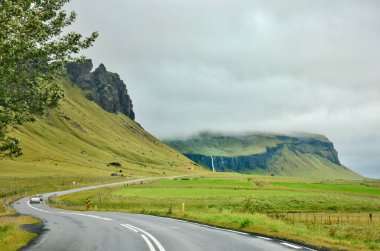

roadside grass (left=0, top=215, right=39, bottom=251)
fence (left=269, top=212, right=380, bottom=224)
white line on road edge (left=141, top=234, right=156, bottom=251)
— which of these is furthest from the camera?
fence (left=269, top=212, right=380, bottom=224)

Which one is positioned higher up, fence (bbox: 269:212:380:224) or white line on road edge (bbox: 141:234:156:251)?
white line on road edge (bbox: 141:234:156:251)

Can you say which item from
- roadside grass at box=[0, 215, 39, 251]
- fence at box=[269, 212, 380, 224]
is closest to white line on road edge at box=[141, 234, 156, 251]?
roadside grass at box=[0, 215, 39, 251]

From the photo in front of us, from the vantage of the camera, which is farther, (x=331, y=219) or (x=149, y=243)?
(x=331, y=219)

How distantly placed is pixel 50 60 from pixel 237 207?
47599 millimetres

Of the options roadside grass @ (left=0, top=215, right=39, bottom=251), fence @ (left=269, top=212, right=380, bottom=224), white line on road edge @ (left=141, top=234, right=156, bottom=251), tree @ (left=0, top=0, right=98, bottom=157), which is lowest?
fence @ (left=269, top=212, right=380, bottom=224)

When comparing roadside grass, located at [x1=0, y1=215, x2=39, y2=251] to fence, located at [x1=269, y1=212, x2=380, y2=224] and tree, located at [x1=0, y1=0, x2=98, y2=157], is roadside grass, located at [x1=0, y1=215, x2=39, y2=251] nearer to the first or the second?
tree, located at [x1=0, y1=0, x2=98, y2=157]

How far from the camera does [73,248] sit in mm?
18766

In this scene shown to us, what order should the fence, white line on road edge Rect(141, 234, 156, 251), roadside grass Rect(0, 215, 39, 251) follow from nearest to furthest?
white line on road edge Rect(141, 234, 156, 251)
roadside grass Rect(0, 215, 39, 251)
the fence

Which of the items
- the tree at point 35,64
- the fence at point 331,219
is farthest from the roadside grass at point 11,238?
the fence at point 331,219

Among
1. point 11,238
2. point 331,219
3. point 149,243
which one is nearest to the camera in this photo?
point 149,243

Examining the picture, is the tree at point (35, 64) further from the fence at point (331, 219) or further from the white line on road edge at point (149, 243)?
the fence at point (331, 219)

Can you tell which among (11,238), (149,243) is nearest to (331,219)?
(149,243)

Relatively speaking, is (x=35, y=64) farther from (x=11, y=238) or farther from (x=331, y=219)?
(x=331, y=219)

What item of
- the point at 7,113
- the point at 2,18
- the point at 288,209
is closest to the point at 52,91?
the point at 7,113
